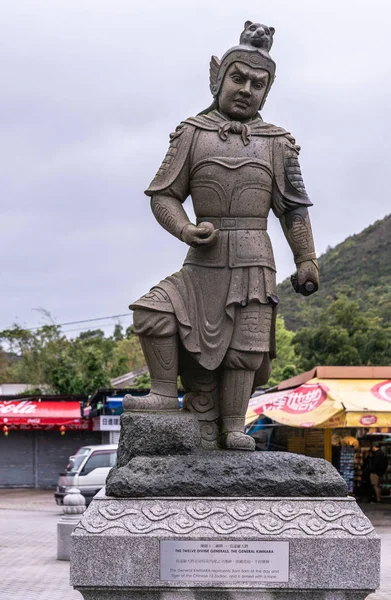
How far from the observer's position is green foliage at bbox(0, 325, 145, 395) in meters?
33.3

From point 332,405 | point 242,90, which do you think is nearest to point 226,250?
point 242,90

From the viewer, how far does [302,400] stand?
59.0ft

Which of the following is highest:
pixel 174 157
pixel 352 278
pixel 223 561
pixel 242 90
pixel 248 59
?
pixel 352 278

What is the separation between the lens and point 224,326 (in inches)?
263

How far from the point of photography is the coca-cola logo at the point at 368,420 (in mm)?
16375

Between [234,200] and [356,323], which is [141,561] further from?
[356,323]

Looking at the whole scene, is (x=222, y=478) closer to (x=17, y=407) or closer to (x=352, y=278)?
(x=17, y=407)

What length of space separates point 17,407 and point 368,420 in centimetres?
1398

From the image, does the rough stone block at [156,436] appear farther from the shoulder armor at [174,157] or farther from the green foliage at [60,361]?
the green foliage at [60,361]

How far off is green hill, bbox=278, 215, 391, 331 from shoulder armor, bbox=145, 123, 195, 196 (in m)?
38.8

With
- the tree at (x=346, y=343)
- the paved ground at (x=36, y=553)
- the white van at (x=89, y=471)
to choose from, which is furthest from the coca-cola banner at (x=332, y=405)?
the tree at (x=346, y=343)

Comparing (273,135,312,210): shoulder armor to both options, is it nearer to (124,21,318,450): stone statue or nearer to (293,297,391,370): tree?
(124,21,318,450): stone statue

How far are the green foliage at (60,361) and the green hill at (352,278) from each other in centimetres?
1142

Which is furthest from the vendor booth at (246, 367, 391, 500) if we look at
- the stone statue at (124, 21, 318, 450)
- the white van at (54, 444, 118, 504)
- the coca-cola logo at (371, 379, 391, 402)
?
the stone statue at (124, 21, 318, 450)
